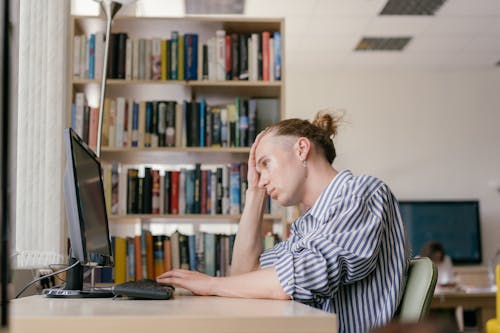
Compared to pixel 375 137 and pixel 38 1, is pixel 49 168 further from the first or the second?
pixel 375 137

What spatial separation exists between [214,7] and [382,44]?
1949 millimetres

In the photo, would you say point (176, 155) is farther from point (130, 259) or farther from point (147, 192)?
point (130, 259)

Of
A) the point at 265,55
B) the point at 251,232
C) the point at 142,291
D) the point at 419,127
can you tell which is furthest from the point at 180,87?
the point at 419,127

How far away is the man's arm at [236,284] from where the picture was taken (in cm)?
162

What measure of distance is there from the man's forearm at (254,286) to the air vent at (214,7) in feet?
14.4

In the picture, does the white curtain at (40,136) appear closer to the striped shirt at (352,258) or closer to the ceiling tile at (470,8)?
the striped shirt at (352,258)

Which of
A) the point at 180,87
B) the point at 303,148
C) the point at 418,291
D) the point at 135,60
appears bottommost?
the point at 418,291

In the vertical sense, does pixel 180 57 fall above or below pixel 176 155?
above

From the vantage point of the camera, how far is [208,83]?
142 inches

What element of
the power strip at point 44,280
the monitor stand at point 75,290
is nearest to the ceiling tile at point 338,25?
the power strip at point 44,280

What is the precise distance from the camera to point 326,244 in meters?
1.63

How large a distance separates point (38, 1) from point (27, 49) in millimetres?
241

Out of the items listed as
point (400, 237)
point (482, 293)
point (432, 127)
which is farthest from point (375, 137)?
point (400, 237)

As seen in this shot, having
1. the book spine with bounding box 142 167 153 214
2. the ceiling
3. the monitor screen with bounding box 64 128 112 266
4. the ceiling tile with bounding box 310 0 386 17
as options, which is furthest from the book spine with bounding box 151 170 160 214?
the ceiling tile with bounding box 310 0 386 17
